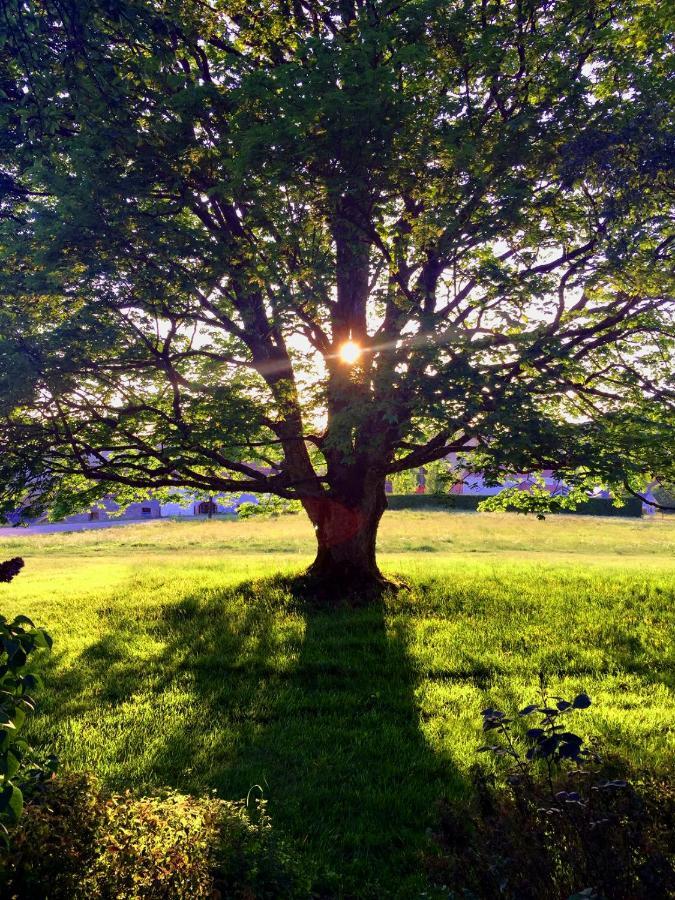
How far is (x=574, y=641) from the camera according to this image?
9.70 metres

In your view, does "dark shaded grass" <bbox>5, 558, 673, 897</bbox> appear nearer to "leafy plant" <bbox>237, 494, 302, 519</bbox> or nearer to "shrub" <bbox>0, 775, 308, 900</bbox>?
"shrub" <bbox>0, 775, 308, 900</bbox>

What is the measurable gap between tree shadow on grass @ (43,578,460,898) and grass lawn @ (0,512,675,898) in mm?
22

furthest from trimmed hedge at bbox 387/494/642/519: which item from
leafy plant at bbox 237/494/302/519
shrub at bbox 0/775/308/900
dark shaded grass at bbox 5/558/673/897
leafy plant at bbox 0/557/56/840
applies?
leafy plant at bbox 0/557/56/840

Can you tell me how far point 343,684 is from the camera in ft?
25.9

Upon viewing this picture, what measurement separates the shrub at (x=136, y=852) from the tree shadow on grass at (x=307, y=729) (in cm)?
103

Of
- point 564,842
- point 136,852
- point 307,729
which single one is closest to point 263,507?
point 307,729

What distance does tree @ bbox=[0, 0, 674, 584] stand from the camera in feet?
25.2

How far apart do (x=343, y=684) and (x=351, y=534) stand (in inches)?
203

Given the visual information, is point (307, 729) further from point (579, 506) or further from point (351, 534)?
point (579, 506)

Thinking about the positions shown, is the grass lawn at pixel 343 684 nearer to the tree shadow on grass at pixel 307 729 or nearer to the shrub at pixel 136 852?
the tree shadow on grass at pixel 307 729

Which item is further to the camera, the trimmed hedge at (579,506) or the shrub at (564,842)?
the trimmed hedge at (579,506)

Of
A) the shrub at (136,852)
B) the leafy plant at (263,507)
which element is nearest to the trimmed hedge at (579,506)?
the leafy plant at (263,507)

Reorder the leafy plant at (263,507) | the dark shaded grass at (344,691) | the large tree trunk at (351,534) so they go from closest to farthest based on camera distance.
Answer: the dark shaded grass at (344,691) < the large tree trunk at (351,534) < the leafy plant at (263,507)

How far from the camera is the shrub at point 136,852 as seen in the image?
9.80 ft
